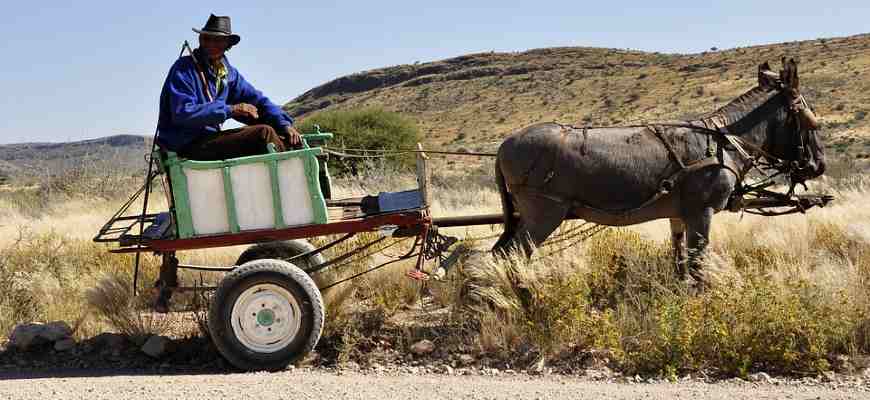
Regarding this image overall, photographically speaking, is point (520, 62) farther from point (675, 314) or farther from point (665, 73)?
point (675, 314)

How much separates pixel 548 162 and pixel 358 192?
7280mm

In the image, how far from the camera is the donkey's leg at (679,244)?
7246 mm

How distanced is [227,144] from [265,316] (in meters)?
1.35

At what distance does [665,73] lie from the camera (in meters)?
57.5

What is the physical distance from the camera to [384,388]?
573 cm

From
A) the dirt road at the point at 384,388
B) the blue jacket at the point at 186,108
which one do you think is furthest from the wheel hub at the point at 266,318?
the blue jacket at the point at 186,108

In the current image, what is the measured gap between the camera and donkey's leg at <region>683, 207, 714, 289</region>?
22.5 feet

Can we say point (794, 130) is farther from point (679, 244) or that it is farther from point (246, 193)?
point (246, 193)

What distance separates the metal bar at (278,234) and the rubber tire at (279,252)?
60.4 inches

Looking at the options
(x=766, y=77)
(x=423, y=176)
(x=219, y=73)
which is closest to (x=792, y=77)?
(x=766, y=77)

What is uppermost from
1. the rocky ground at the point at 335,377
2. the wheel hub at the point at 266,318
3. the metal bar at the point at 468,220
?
the metal bar at the point at 468,220

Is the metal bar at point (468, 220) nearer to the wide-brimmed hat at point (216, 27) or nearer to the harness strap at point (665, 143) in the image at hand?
the harness strap at point (665, 143)

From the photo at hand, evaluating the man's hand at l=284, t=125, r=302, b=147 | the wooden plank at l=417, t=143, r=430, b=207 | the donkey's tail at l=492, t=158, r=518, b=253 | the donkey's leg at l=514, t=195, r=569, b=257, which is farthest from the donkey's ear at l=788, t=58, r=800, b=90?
the man's hand at l=284, t=125, r=302, b=147

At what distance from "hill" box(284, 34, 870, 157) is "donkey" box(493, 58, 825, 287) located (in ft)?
68.4
